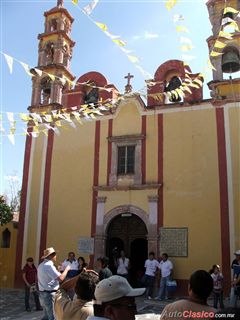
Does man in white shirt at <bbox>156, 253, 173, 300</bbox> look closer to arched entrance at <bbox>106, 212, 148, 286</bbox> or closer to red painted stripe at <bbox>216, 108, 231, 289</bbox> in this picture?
arched entrance at <bbox>106, 212, 148, 286</bbox>

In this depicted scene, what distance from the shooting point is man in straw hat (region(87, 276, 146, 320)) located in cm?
251

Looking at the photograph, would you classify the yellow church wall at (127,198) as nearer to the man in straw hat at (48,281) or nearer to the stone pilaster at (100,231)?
the stone pilaster at (100,231)

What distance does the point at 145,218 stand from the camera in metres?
14.0

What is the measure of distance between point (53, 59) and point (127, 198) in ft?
24.4

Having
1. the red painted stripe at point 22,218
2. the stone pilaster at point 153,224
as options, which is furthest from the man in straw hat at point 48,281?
the red painted stripe at point 22,218

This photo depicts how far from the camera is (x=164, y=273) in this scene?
12438 millimetres

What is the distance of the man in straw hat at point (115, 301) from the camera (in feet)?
8.25

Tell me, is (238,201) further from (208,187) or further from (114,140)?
(114,140)

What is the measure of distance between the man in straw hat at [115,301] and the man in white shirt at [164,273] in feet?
33.6

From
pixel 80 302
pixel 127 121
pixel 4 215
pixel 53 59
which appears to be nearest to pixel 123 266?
pixel 127 121

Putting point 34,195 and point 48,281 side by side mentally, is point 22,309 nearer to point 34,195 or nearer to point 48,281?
point 48,281

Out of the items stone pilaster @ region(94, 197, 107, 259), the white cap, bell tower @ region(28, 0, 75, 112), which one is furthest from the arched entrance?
the white cap

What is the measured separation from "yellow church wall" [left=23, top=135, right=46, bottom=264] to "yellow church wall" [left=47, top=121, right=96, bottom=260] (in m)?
0.60

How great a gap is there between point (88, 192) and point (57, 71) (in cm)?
567
